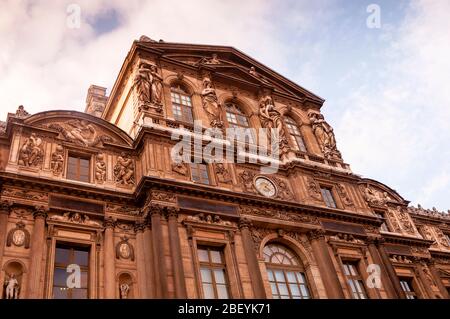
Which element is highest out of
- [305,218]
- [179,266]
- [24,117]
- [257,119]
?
[257,119]

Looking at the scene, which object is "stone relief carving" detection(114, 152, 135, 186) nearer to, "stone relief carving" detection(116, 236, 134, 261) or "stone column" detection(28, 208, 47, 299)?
"stone relief carving" detection(116, 236, 134, 261)

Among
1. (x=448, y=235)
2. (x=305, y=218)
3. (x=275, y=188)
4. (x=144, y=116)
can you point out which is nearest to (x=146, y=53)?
(x=144, y=116)

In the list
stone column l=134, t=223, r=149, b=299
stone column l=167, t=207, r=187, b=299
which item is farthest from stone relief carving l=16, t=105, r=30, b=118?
stone column l=167, t=207, r=187, b=299

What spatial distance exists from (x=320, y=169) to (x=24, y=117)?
14.8 m

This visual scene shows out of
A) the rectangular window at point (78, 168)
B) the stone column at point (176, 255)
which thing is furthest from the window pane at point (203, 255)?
the rectangular window at point (78, 168)

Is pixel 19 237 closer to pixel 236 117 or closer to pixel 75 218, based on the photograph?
pixel 75 218

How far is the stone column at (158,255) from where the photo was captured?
16.1 m

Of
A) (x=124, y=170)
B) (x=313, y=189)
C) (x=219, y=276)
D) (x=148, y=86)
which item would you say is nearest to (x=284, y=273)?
(x=219, y=276)

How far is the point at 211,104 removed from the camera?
24734mm

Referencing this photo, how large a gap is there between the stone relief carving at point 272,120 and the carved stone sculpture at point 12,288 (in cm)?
1464

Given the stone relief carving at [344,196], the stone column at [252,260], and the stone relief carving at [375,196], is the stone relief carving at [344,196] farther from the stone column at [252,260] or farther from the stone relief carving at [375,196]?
the stone column at [252,260]

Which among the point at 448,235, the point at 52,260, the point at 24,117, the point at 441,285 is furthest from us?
the point at 448,235

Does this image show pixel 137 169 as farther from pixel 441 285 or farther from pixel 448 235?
pixel 448 235
